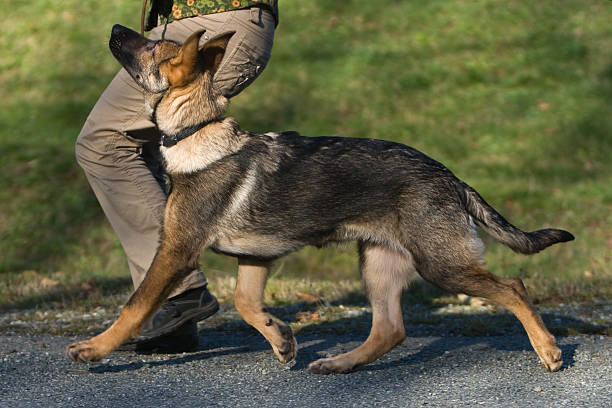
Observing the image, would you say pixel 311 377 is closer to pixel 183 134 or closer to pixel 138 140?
pixel 183 134

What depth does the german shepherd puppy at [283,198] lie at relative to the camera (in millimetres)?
3922

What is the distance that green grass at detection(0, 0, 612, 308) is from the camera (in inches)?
357

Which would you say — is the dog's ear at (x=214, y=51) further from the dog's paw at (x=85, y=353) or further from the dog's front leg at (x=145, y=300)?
the dog's paw at (x=85, y=353)

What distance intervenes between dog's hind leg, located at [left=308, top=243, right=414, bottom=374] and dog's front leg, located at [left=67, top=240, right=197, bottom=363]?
968mm

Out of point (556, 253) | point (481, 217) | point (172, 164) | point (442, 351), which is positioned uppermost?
point (172, 164)

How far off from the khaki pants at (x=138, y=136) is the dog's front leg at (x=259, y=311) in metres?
0.27

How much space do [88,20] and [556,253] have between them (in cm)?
1178

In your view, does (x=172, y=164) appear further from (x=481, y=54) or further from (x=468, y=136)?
(x=481, y=54)

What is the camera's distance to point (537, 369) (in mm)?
3969

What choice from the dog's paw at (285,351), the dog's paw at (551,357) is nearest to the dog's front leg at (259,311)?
the dog's paw at (285,351)

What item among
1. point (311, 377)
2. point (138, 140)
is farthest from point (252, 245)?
point (138, 140)

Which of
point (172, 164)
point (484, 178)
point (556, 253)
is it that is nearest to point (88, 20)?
point (484, 178)

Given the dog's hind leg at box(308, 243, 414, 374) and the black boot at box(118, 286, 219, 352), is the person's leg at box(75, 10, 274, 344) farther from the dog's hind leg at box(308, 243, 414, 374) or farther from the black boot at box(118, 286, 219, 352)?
the dog's hind leg at box(308, 243, 414, 374)

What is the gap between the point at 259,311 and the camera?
13.9 ft
